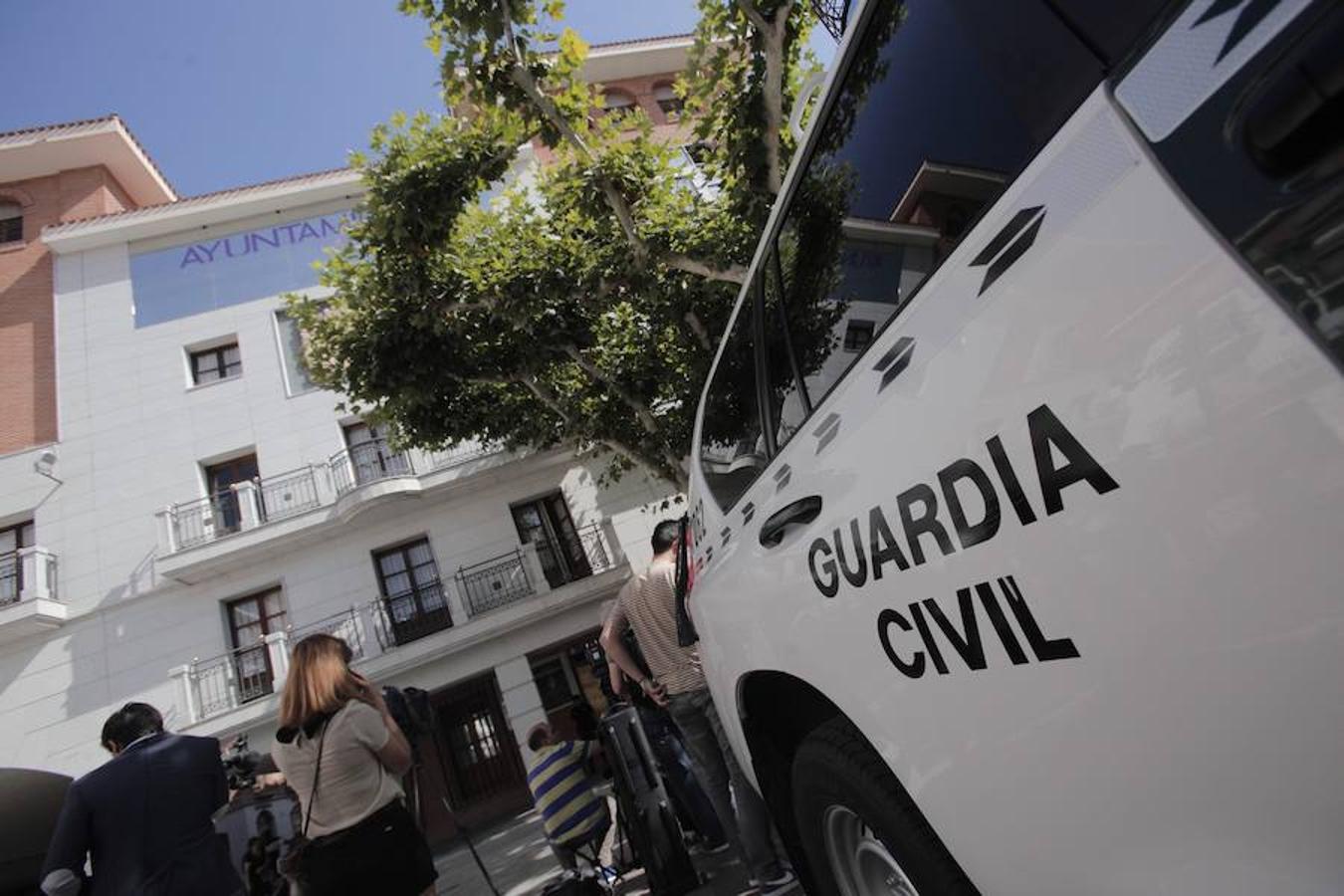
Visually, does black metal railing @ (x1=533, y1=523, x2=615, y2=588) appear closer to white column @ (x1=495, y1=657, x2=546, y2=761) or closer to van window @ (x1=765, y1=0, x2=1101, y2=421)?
white column @ (x1=495, y1=657, x2=546, y2=761)

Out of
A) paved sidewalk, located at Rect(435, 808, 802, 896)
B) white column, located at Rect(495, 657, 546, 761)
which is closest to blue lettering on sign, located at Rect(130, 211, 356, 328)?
white column, located at Rect(495, 657, 546, 761)

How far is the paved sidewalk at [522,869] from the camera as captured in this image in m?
3.59

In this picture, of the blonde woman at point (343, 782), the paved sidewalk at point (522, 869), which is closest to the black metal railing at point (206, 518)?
the paved sidewalk at point (522, 869)

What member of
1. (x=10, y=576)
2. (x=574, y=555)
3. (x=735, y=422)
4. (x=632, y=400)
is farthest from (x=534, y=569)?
(x=735, y=422)

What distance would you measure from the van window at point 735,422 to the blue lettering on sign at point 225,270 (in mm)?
16259

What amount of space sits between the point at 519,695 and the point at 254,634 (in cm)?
543

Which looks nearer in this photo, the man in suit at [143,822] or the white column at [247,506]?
the man in suit at [143,822]

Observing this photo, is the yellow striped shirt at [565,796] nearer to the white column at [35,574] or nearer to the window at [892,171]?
the window at [892,171]

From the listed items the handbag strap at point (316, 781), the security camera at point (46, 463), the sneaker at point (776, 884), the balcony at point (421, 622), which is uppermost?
the security camera at point (46, 463)

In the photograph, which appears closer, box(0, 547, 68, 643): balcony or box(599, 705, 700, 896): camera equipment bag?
box(599, 705, 700, 896): camera equipment bag

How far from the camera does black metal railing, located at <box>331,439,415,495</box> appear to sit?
14820 millimetres

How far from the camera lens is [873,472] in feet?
3.56

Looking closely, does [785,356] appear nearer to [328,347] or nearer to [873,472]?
[873,472]

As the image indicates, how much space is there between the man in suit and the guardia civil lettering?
3031mm
